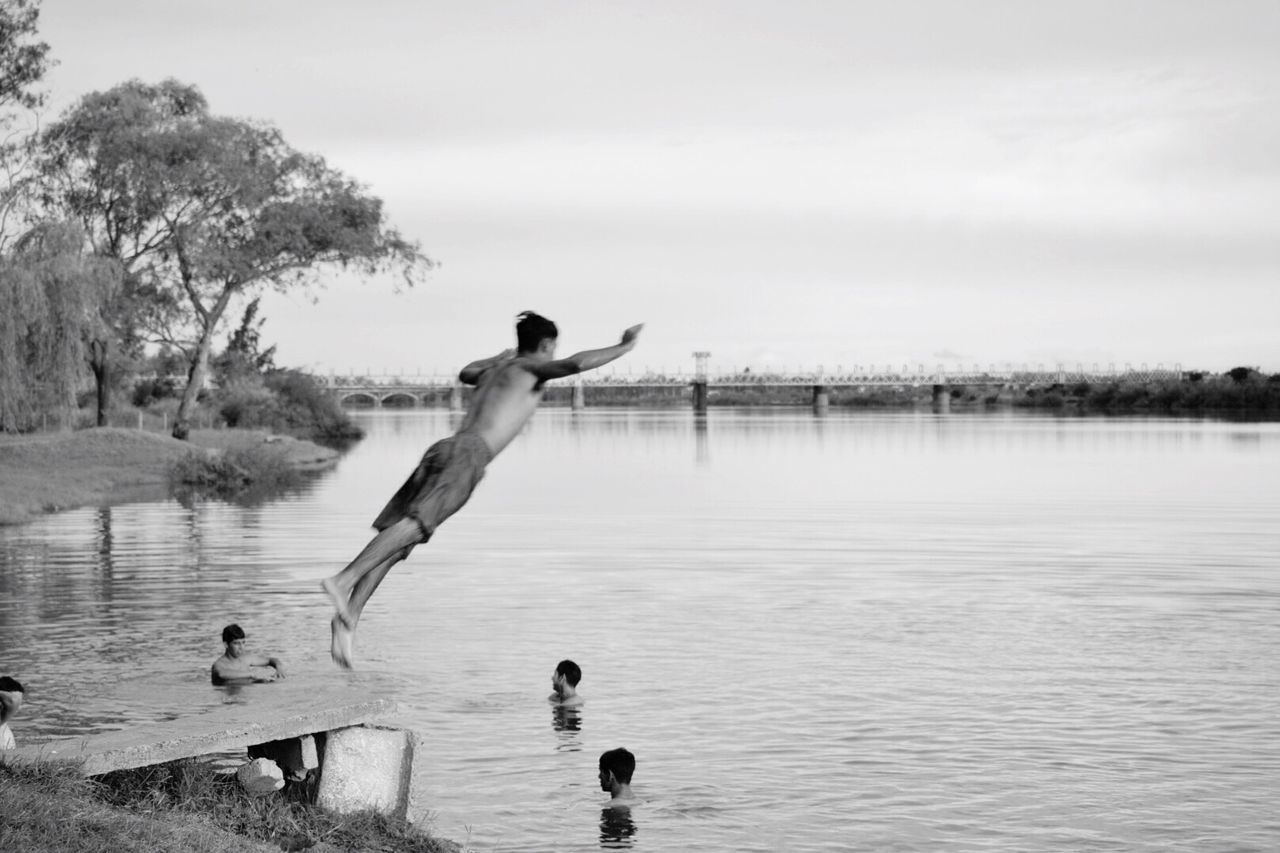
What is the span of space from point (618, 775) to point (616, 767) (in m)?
0.09

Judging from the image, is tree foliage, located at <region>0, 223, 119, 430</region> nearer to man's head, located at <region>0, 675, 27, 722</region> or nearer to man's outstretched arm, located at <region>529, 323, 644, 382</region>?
man's head, located at <region>0, 675, 27, 722</region>

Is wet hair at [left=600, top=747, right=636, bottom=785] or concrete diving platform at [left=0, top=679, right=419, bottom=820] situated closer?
concrete diving platform at [left=0, top=679, right=419, bottom=820]

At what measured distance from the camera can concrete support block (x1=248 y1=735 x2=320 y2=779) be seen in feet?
41.0

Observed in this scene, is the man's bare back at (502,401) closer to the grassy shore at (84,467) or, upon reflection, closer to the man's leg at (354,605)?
the man's leg at (354,605)

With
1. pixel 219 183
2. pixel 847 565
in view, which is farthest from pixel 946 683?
pixel 219 183

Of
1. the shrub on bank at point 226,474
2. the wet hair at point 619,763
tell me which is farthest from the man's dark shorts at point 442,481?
the shrub on bank at point 226,474

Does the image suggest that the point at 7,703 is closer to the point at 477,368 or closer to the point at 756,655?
the point at 477,368

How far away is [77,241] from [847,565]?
32.9 meters

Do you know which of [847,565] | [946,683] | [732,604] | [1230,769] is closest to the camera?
[1230,769]

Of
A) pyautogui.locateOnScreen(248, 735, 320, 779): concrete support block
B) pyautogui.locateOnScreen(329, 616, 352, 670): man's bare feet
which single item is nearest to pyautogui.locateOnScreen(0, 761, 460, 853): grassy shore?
pyautogui.locateOnScreen(248, 735, 320, 779): concrete support block

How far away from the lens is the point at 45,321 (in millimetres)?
51438

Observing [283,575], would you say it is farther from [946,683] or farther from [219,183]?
[219,183]

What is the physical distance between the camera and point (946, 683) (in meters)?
20.3

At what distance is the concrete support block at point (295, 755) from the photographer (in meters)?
12.5
